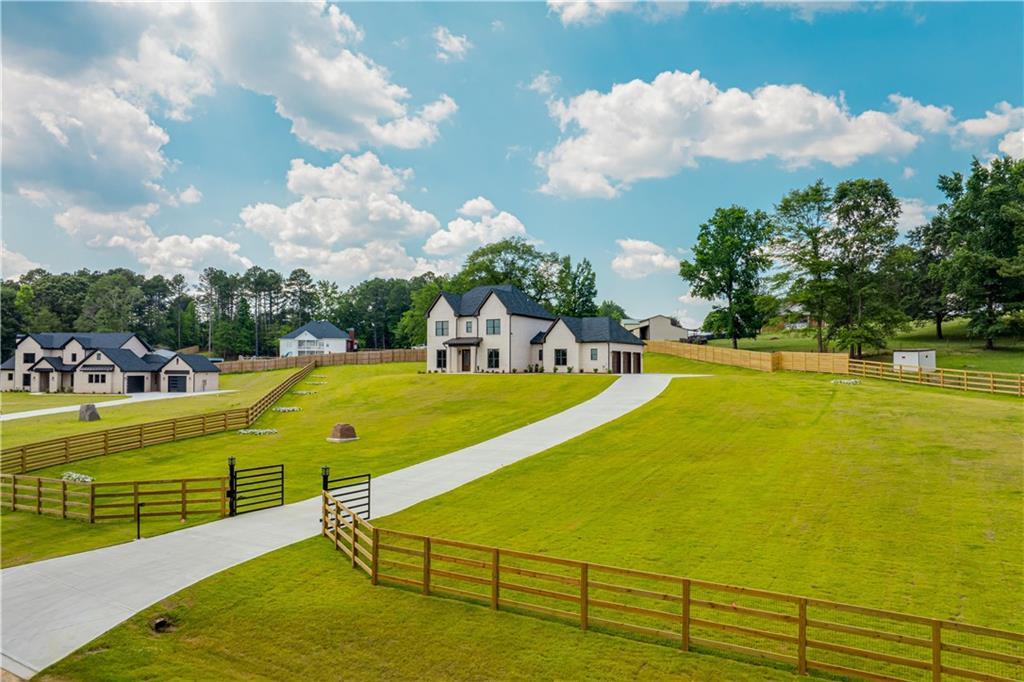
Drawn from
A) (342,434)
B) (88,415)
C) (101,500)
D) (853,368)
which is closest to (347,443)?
(342,434)

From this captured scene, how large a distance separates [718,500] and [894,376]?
3210 centimetres

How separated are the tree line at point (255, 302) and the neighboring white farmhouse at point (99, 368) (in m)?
30.7

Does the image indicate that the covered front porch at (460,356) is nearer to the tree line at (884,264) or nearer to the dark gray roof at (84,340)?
the tree line at (884,264)

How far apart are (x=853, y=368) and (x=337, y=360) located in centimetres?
5662

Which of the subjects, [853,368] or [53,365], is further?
[53,365]

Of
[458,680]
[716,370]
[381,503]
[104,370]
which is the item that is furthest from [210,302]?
[458,680]

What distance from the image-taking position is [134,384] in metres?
66.2

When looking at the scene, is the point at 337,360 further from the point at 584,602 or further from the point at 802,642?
the point at 802,642

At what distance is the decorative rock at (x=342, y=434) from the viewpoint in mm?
30109

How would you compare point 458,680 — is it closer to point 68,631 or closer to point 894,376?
point 68,631

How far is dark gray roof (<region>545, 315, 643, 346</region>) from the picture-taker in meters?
52.6

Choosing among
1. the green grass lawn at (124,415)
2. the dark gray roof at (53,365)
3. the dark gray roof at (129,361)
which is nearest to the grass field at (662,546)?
the green grass lawn at (124,415)

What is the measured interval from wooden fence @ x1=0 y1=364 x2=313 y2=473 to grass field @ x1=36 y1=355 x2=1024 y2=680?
61.6 feet

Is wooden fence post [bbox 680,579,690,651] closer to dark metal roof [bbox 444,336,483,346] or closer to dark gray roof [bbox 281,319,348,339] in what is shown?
dark metal roof [bbox 444,336,483,346]
